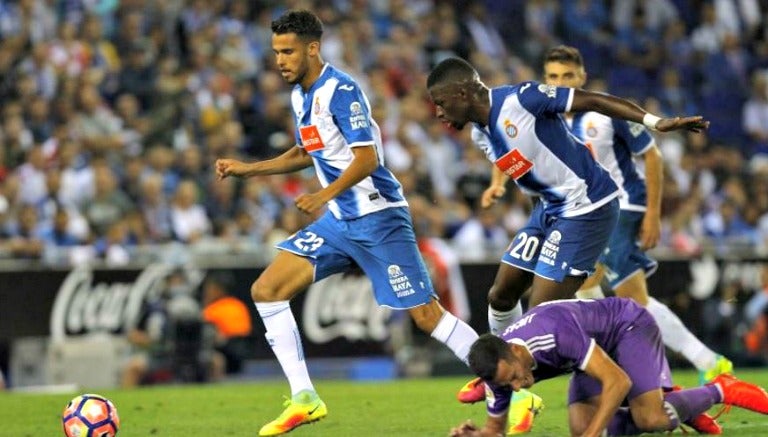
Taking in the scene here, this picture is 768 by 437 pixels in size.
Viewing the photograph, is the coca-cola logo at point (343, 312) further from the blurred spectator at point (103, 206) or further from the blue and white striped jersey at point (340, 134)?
the blue and white striped jersey at point (340, 134)

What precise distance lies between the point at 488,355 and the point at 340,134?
7.33ft

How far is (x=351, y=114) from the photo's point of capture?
9.45 m

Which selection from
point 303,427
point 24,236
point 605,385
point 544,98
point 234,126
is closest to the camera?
point 605,385

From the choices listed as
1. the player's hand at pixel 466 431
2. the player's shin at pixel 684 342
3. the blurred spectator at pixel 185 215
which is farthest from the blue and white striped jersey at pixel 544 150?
the blurred spectator at pixel 185 215

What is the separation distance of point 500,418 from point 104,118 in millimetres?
11459

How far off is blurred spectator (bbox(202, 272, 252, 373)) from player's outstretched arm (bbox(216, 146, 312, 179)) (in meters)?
7.26

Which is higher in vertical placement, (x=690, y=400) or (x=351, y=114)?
(x=351, y=114)

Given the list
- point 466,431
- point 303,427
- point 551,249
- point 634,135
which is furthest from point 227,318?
point 466,431

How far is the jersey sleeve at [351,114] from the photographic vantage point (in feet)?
30.8

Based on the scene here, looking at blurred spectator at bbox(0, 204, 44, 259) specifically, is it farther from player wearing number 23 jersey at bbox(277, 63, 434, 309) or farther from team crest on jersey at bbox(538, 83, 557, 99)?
team crest on jersey at bbox(538, 83, 557, 99)

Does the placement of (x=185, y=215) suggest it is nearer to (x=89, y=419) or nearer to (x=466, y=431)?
(x=89, y=419)

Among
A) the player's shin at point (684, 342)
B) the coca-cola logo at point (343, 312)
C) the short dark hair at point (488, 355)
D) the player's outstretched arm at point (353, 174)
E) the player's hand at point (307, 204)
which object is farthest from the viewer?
the coca-cola logo at point (343, 312)

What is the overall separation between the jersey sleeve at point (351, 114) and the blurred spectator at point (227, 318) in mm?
Result: 8040

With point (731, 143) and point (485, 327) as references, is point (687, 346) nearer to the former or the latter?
point (485, 327)
